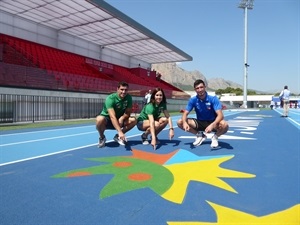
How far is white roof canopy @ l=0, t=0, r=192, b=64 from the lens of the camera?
58.9 feet

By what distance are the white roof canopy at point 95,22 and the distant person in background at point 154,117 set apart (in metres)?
14.4

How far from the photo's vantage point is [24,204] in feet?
7.68

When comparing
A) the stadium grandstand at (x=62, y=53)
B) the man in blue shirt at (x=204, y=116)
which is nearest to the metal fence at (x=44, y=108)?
the stadium grandstand at (x=62, y=53)

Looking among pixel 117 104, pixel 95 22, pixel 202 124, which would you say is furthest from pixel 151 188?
pixel 95 22

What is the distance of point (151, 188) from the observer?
2.73m

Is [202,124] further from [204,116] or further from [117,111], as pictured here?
[117,111]

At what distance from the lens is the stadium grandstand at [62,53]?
14875 millimetres

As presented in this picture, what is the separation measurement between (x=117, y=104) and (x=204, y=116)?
1.84 metres

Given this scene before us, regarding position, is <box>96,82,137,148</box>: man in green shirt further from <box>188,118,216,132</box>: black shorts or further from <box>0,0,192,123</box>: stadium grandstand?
<box>0,0,192,123</box>: stadium grandstand

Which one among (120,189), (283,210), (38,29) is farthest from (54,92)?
(283,210)

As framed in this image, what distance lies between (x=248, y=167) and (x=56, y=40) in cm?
2431

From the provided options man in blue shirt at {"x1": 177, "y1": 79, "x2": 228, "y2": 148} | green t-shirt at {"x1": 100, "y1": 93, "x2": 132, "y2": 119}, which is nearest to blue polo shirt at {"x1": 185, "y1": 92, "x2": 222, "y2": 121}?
man in blue shirt at {"x1": 177, "y1": 79, "x2": 228, "y2": 148}

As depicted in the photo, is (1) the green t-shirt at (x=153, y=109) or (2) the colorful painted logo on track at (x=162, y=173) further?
(1) the green t-shirt at (x=153, y=109)

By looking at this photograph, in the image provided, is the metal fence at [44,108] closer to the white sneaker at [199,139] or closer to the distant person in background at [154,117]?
the distant person in background at [154,117]
